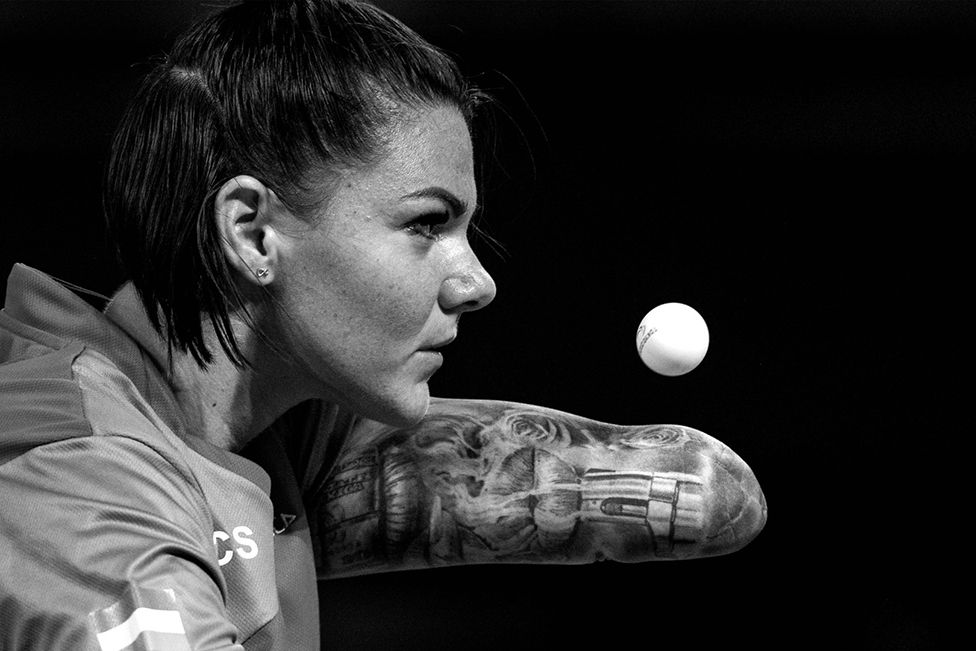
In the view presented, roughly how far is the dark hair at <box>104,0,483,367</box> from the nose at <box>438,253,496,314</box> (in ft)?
0.46

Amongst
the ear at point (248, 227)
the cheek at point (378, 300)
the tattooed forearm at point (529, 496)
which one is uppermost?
→ the ear at point (248, 227)

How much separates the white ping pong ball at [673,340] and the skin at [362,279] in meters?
0.28

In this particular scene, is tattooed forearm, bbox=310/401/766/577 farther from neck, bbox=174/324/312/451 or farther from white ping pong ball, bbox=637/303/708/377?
neck, bbox=174/324/312/451

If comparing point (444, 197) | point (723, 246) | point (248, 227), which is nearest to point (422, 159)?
point (444, 197)

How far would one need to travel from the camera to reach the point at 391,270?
1194 mm

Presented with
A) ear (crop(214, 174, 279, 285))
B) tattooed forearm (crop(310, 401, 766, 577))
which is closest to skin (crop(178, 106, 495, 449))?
ear (crop(214, 174, 279, 285))

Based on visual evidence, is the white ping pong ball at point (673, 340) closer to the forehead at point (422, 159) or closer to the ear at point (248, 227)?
the forehead at point (422, 159)

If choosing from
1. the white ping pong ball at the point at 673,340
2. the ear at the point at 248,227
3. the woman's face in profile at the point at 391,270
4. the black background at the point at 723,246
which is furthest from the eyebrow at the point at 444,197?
the black background at the point at 723,246

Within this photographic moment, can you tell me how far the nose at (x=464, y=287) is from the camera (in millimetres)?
1230

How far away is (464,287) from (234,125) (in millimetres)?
255

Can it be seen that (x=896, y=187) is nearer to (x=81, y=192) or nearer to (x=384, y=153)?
(x=384, y=153)

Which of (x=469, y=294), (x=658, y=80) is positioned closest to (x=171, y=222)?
(x=469, y=294)

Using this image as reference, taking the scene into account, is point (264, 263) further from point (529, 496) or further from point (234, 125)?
point (529, 496)

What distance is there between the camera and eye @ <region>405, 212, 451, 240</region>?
1.21 metres
